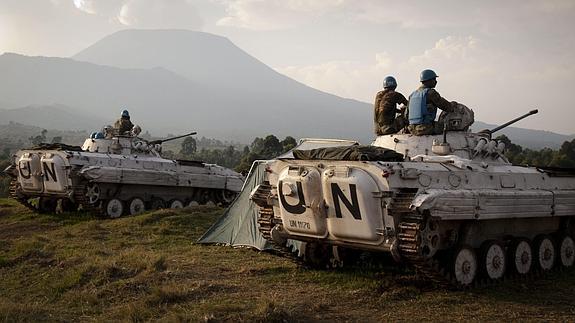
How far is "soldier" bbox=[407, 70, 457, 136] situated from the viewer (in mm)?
11836

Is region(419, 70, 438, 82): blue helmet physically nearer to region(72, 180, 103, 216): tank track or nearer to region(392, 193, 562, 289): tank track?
region(392, 193, 562, 289): tank track

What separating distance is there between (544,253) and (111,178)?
13.0 m

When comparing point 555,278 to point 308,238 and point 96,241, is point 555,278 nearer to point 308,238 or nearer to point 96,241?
point 308,238

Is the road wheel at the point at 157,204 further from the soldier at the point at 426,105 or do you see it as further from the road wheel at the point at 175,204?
the soldier at the point at 426,105

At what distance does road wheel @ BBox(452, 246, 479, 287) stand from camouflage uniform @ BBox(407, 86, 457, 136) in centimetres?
275

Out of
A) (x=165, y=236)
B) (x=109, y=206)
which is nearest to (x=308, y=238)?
(x=165, y=236)

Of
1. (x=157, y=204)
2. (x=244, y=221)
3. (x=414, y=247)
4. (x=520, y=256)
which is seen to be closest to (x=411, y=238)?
(x=414, y=247)

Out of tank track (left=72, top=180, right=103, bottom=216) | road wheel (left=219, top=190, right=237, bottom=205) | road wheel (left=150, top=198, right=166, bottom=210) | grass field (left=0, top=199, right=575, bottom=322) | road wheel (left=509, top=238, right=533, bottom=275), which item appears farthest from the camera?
road wheel (left=219, top=190, right=237, bottom=205)

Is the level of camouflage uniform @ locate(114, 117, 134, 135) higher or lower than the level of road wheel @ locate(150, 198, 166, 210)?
higher

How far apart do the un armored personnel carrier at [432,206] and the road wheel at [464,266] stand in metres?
0.02

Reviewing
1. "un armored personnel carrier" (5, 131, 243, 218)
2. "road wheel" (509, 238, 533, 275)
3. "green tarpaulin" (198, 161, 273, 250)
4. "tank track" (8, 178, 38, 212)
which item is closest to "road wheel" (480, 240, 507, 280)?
"road wheel" (509, 238, 533, 275)

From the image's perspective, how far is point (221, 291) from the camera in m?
9.49

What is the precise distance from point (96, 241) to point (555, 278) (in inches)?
381

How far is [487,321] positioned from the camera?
808 cm
